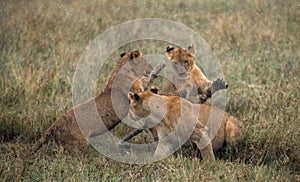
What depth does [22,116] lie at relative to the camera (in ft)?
24.7

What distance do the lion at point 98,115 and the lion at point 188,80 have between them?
0.40m

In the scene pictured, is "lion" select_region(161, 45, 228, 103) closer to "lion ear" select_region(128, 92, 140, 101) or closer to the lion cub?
the lion cub

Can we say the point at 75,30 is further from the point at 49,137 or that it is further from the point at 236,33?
the point at 49,137

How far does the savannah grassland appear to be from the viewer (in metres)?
5.91

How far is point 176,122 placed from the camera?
245 inches

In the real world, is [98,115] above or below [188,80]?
below

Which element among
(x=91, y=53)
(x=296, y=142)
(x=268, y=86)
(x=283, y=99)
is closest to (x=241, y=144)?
(x=296, y=142)

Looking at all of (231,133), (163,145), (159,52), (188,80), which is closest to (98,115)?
(163,145)

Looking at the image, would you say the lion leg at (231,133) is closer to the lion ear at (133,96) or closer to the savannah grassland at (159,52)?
the savannah grassland at (159,52)

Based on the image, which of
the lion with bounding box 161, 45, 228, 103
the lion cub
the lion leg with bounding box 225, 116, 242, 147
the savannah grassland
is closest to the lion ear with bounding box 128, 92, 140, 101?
the lion cub

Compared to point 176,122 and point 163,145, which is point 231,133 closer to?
point 176,122

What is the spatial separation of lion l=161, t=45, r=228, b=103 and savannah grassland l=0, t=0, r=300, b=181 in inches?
26.2

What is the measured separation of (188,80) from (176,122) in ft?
3.77

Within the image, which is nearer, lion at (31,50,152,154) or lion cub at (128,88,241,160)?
lion cub at (128,88,241,160)
